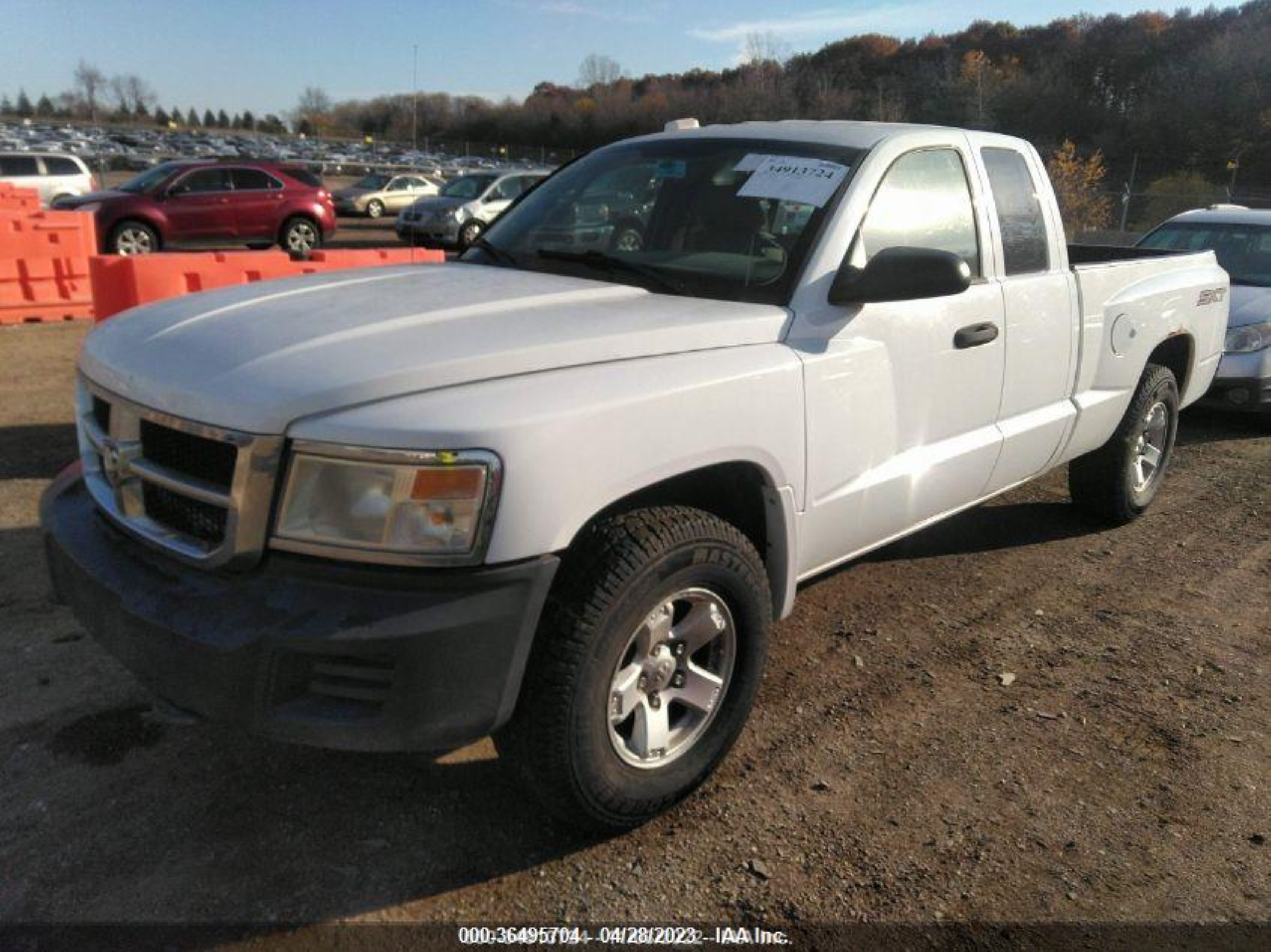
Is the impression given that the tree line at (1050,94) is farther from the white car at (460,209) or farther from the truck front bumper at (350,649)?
the truck front bumper at (350,649)

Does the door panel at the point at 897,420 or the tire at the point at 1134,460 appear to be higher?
the door panel at the point at 897,420

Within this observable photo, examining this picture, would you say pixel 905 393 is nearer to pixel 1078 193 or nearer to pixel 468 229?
pixel 468 229

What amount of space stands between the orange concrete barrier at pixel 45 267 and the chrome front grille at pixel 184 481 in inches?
333

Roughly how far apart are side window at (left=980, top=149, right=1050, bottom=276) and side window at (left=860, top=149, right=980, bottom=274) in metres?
0.21

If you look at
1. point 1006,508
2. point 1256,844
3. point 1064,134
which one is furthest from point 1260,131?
point 1256,844

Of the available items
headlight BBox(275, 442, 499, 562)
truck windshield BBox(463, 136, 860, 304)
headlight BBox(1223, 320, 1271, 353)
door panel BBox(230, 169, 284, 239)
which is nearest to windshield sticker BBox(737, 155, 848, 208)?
truck windshield BBox(463, 136, 860, 304)

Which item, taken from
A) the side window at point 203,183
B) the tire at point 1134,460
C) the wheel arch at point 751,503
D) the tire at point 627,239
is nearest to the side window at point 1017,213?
the tire at point 1134,460

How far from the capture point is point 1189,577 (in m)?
4.68

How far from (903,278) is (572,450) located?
50.5 inches

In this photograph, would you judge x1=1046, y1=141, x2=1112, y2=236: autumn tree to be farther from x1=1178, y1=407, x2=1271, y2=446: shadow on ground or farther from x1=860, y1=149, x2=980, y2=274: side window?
x1=860, y1=149, x2=980, y2=274: side window

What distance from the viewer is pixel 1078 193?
19.8 m

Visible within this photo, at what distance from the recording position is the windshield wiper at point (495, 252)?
3650mm

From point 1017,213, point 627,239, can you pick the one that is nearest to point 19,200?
point 627,239

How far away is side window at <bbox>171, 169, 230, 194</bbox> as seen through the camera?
629 inches
